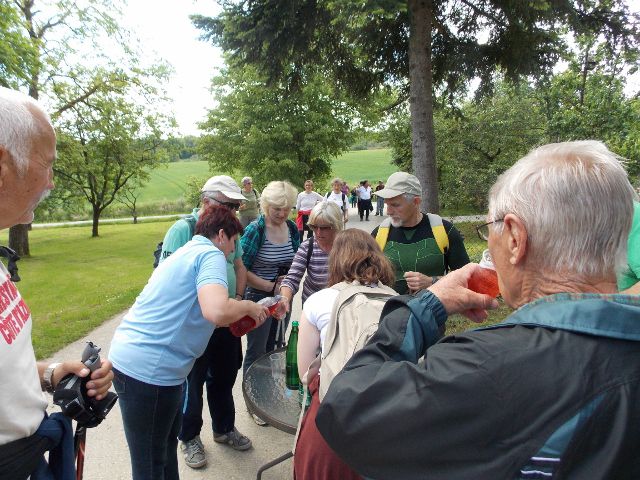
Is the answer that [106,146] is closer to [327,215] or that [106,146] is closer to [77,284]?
[77,284]

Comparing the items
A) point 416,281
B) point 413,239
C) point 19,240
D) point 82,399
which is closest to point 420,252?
point 413,239

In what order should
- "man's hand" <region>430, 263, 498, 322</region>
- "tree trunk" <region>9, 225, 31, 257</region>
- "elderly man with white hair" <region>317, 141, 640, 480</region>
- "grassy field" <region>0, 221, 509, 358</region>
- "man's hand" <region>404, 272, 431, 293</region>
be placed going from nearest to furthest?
"elderly man with white hair" <region>317, 141, 640, 480</region>, "man's hand" <region>430, 263, 498, 322</region>, "man's hand" <region>404, 272, 431, 293</region>, "grassy field" <region>0, 221, 509, 358</region>, "tree trunk" <region>9, 225, 31, 257</region>

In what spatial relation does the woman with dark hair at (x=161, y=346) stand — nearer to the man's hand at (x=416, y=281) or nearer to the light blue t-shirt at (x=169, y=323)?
the light blue t-shirt at (x=169, y=323)

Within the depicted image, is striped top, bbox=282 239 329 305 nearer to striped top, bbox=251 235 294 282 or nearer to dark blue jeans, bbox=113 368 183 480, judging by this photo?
striped top, bbox=251 235 294 282

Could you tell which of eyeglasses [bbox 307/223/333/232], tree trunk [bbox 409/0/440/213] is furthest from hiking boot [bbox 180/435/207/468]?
tree trunk [bbox 409/0/440/213]

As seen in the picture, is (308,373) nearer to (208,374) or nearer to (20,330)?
(20,330)

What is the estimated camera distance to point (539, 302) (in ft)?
2.98

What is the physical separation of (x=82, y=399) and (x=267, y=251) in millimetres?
2398

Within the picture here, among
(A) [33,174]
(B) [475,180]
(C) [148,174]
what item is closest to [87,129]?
(C) [148,174]

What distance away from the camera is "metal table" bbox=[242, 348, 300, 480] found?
92.7 inches

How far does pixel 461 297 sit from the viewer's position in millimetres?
1250

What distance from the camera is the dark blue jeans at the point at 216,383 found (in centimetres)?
311

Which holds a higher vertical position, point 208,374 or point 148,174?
point 148,174

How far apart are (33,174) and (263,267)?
258 centimetres
